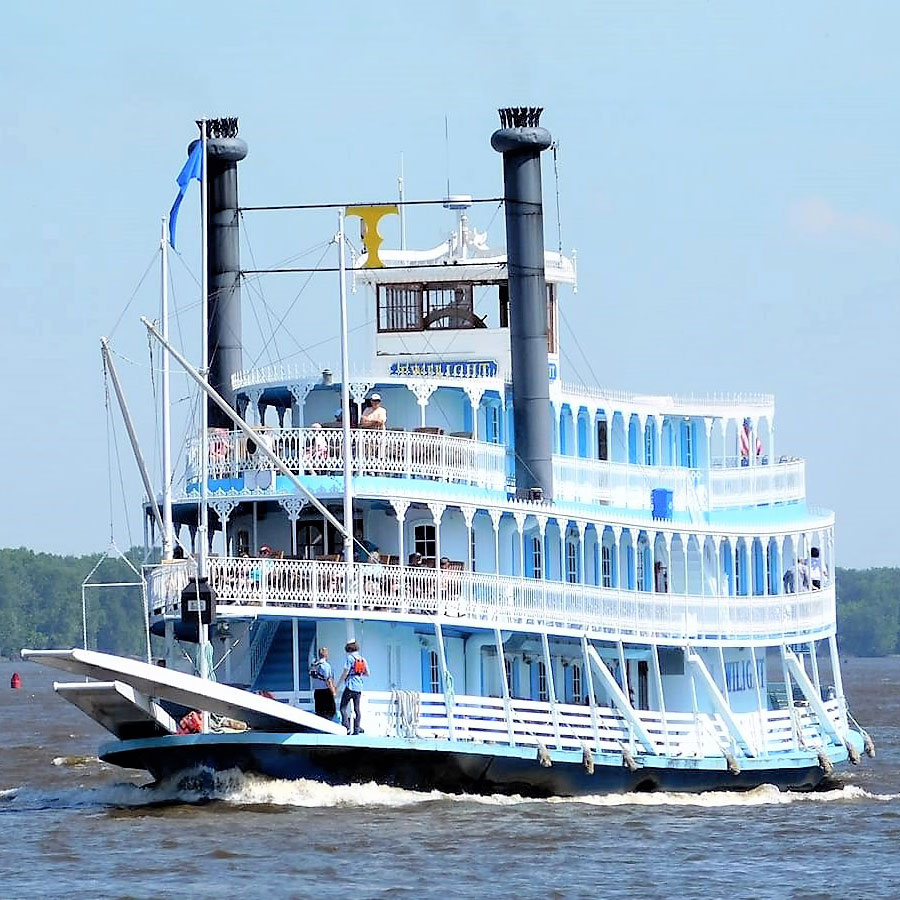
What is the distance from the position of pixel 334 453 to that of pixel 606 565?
22.0 feet

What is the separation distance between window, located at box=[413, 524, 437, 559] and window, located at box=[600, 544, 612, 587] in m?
4.05

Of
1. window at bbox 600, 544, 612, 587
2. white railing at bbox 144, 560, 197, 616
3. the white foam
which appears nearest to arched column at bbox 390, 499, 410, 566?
white railing at bbox 144, 560, 197, 616

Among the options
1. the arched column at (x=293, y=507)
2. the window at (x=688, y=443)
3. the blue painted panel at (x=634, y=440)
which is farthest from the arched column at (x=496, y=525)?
the window at (x=688, y=443)

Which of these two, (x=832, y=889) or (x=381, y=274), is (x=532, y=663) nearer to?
(x=381, y=274)

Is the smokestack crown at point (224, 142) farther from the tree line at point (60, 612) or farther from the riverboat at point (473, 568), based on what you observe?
the tree line at point (60, 612)

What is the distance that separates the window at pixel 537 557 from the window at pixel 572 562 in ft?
2.41

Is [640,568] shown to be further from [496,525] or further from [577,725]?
[496,525]

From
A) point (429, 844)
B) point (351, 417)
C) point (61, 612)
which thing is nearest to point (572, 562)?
point (351, 417)

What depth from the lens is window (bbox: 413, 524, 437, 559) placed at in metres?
40.8

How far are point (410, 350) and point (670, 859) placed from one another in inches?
526

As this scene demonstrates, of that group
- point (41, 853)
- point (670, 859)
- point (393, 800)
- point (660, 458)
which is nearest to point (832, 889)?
point (670, 859)

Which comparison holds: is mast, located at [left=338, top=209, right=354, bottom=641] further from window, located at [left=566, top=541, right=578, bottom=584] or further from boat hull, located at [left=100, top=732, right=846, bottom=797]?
window, located at [left=566, top=541, right=578, bottom=584]

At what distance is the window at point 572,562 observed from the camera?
141 feet

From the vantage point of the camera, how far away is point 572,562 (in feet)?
142
